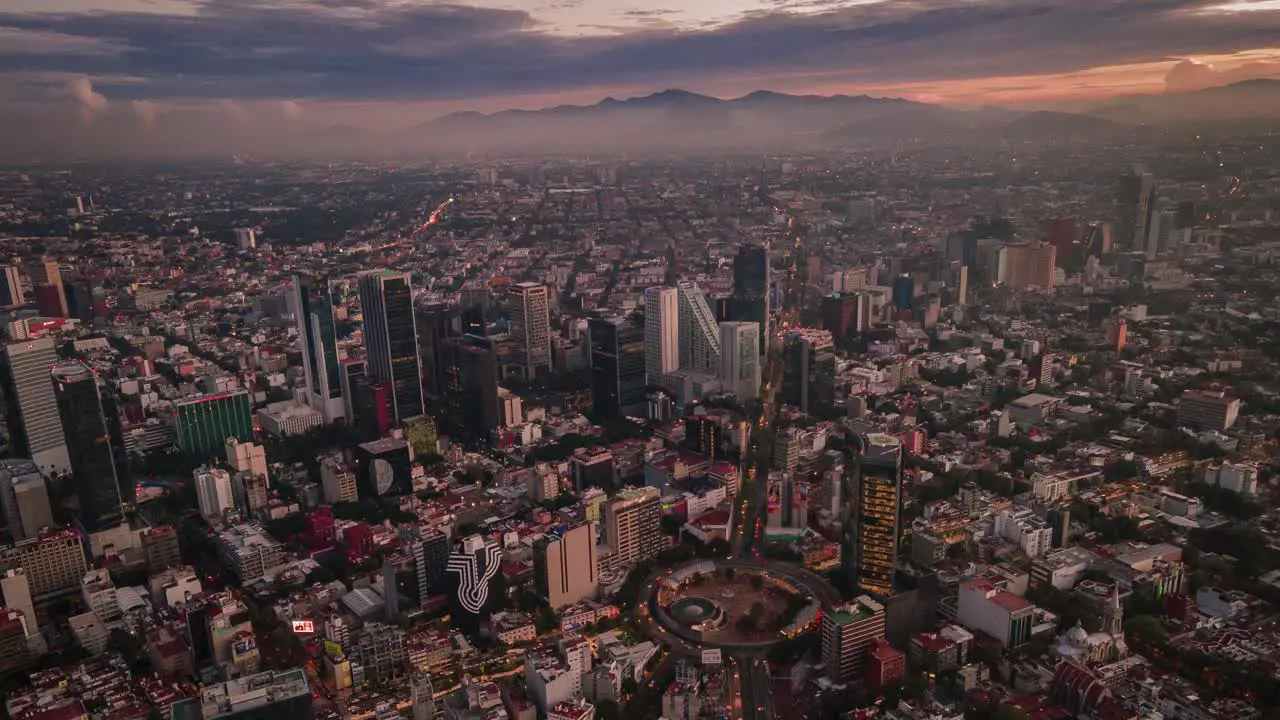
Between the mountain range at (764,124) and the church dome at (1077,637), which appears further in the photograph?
the mountain range at (764,124)

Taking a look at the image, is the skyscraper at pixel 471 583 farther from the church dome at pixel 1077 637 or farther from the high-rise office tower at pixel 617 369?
the high-rise office tower at pixel 617 369

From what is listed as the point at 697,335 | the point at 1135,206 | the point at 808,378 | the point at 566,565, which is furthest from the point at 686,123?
the point at 566,565

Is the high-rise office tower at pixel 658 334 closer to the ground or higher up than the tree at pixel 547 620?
higher up

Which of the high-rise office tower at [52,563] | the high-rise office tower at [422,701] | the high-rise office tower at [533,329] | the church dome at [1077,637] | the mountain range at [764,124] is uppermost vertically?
the mountain range at [764,124]

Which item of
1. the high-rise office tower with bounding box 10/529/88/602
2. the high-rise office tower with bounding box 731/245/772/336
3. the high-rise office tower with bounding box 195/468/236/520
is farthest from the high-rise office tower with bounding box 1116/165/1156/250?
the high-rise office tower with bounding box 10/529/88/602

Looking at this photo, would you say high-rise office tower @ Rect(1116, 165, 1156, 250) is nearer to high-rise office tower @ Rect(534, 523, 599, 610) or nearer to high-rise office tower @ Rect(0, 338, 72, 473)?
high-rise office tower @ Rect(534, 523, 599, 610)

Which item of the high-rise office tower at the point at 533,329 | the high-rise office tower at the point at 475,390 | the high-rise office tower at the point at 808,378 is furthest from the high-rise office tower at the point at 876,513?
the high-rise office tower at the point at 533,329
